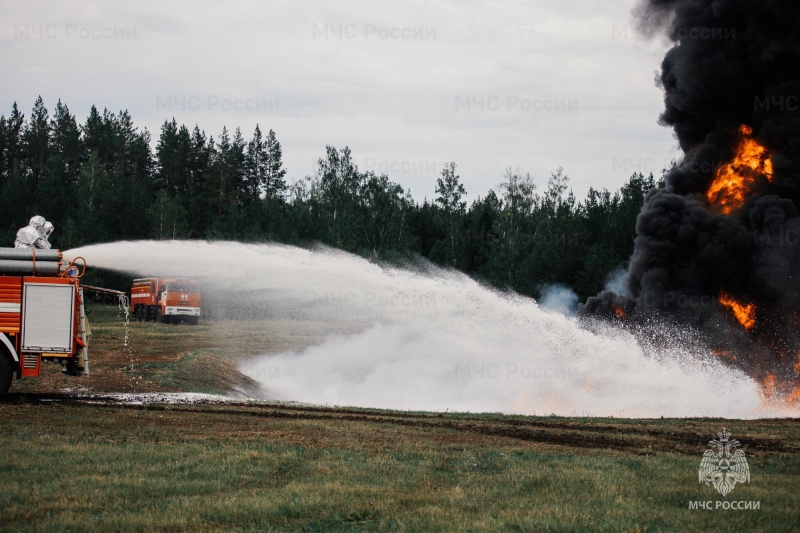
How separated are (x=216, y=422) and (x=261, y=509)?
27.1 feet

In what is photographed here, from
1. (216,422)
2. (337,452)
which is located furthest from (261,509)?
(216,422)

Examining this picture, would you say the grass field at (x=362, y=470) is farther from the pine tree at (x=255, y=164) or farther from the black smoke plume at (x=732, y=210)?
the pine tree at (x=255, y=164)

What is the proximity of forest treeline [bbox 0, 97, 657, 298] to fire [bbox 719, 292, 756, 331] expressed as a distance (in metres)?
21.6

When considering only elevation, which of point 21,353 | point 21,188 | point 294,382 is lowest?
point 294,382

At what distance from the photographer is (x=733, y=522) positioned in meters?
9.70

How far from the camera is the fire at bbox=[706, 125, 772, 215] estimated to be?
98.2 feet

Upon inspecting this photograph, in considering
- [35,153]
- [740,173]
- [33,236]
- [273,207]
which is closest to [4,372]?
[33,236]

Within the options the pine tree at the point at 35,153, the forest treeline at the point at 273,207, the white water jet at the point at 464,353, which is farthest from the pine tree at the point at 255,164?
the white water jet at the point at 464,353

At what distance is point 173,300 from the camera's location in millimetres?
58531

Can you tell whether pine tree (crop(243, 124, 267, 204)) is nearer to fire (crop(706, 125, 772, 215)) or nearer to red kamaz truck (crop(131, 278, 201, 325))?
red kamaz truck (crop(131, 278, 201, 325))

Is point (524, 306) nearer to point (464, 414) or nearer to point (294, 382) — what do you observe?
point (464, 414)

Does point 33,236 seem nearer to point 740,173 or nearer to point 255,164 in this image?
point 740,173

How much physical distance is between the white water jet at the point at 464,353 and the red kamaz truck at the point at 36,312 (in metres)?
2.24

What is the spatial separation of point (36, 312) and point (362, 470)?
1081 cm
